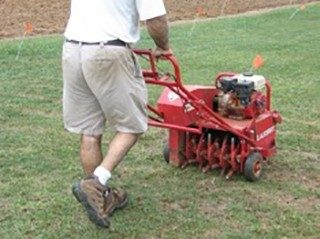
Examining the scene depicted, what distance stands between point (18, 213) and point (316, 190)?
6.53 ft

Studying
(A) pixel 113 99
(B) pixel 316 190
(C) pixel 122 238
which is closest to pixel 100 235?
(C) pixel 122 238

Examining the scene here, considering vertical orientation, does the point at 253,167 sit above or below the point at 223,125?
below

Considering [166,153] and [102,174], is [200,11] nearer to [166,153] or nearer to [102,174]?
[166,153]

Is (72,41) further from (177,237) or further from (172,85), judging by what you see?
(177,237)

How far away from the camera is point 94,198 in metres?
4.20

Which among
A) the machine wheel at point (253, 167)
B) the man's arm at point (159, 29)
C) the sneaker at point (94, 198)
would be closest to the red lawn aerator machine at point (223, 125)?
the machine wheel at point (253, 167)

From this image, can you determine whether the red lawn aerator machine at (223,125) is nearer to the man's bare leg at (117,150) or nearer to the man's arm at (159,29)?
the man's bare leg at (117,150)

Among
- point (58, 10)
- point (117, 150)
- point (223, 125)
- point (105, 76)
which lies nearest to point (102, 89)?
point (105, 76)

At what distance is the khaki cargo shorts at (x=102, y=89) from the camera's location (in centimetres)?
421

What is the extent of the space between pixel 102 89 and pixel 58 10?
13.7m

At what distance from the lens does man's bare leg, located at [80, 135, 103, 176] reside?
455cm

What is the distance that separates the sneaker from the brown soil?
1042 centimetres

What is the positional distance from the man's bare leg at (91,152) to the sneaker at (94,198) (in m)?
0.24

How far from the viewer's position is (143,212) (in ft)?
15.1
